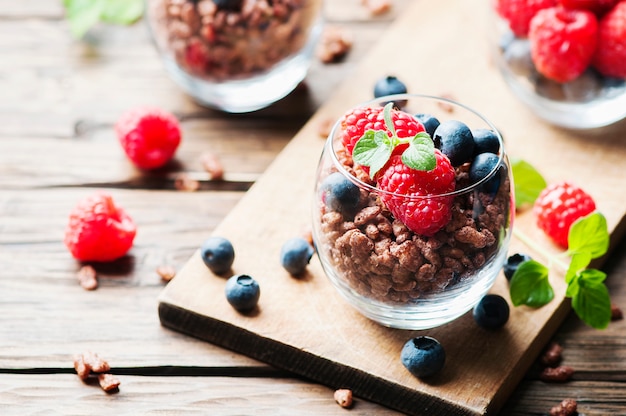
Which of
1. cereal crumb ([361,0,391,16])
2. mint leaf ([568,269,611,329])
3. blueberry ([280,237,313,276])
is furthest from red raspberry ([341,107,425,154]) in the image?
cereal crumb ([361,0,391,16])

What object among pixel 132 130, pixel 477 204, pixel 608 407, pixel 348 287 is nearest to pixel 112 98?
pixel 132 130

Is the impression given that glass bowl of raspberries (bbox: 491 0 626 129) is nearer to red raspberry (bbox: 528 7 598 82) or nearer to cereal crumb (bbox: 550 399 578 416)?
red raspberry (bbox: 528 7 598 82)

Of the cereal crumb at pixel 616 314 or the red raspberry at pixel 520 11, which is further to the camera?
the red raspberry at pixel 520 11

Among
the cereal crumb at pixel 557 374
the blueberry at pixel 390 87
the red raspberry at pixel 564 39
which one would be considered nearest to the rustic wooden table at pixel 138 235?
the cereal crumb at pixel 557 374

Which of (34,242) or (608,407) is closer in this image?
(608,407)

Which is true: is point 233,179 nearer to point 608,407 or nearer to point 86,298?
point 86,298

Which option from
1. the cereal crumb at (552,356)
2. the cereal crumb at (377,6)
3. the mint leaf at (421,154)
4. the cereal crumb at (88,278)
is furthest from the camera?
the cereal crumb at (377,6)

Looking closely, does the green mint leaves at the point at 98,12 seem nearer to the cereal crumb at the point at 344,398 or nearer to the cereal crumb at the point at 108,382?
the cereal crumb at the point at 108,382
